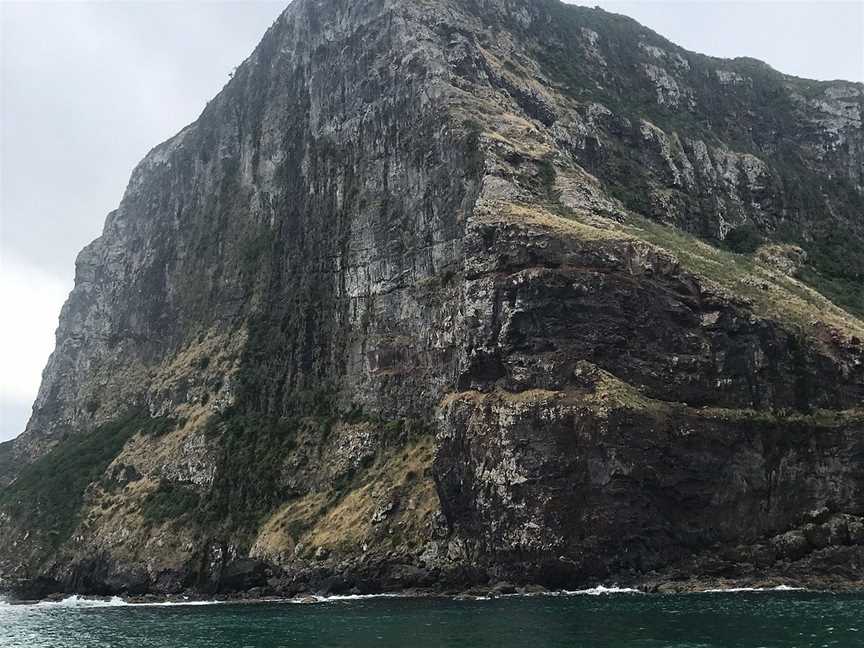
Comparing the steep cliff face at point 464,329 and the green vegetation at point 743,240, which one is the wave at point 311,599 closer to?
the steep cliff face at point 464,329

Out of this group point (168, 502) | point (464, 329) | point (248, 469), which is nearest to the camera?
point (464, 329)

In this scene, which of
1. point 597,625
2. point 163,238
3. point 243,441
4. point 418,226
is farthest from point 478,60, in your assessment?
point 597,625

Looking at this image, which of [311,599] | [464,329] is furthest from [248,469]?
[464,329]

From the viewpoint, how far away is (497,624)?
172 feet

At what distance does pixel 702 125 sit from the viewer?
14225 cm

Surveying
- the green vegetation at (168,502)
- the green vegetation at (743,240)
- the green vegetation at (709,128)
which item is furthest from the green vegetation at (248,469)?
the green vegetation at (743,240)

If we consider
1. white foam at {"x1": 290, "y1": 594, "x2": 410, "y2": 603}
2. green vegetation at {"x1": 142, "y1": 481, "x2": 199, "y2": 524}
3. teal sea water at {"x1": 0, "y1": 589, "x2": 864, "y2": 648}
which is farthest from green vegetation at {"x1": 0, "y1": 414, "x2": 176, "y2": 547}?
white foam at {"x1": 290, "y1": 594, "x2": 410, "y2": 603}

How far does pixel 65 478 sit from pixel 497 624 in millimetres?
101442

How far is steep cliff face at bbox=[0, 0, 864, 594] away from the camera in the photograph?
7194 cm

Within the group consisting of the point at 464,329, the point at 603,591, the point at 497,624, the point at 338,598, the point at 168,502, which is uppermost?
the point at 464,329

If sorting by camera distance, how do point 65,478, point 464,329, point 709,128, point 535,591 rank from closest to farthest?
point 535,591 → point 464,329 → point 65,478 → point 709,128

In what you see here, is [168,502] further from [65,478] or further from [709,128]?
[709,128]

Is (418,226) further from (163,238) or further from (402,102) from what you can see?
(163,238)

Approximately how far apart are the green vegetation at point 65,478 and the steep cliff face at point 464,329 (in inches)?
25.0
